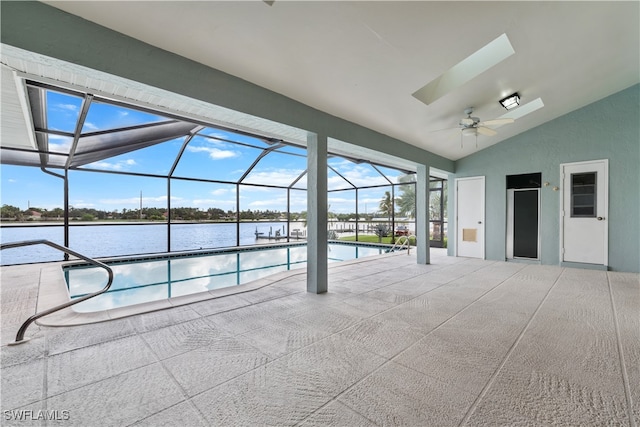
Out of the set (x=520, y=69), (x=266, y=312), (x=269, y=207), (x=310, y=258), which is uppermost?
(x=520, y=69)

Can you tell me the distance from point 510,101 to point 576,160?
2.70 m

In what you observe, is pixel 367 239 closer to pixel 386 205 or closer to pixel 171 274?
pixel 386 205

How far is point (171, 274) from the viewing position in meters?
6.20

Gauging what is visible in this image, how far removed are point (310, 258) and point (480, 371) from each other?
2444 mm

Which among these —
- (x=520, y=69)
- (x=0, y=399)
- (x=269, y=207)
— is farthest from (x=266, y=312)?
(x=269, y=207)

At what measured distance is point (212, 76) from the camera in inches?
109

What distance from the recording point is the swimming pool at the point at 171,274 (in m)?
4.70

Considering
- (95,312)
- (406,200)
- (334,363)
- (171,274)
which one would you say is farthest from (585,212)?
(171,274)

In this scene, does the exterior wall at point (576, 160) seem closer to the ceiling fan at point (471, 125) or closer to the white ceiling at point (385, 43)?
the white ceiling at point (385, 43)

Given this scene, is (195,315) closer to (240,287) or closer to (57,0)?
(240,287)

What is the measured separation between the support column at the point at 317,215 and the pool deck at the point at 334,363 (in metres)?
0.37

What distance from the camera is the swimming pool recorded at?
470 cm

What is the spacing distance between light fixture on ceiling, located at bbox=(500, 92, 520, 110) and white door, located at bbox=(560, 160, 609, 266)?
255 cm

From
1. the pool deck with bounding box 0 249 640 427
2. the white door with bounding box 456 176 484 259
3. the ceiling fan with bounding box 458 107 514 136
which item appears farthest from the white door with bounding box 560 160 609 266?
the ceiling fan with bounding box 458 107 514 136
